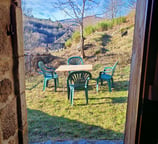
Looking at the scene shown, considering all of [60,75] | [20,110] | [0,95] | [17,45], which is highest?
[17,45]

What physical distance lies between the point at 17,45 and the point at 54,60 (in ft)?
15.4

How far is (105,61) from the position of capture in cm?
522

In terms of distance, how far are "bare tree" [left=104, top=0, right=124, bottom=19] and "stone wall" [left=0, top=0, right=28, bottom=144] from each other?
3.65m

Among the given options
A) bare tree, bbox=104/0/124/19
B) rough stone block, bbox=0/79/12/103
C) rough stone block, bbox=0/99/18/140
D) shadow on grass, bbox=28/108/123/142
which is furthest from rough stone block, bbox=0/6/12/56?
bare tree, bbox=104/0/124/19

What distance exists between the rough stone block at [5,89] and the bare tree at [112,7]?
387cm

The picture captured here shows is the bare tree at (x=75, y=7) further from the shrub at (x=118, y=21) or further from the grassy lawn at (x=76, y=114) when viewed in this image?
the grassy lawn at (x=76, y=114)

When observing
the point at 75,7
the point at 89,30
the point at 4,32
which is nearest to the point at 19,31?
the point at 4,32

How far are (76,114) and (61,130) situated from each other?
502 millimetres

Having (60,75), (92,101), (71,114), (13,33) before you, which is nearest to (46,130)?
Result: (71,114)

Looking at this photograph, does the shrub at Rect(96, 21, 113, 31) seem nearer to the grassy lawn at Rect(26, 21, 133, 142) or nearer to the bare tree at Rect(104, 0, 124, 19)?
the bare tree at Rect(104, 0, 124, 19)

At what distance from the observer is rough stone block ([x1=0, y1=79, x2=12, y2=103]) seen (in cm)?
63

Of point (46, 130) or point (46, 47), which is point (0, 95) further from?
point (46, 47)

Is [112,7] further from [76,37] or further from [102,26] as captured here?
[76,37]

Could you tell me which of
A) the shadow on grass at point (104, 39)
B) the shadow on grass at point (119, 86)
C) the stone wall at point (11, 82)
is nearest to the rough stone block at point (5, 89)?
the stone wall at point (11, 82)
